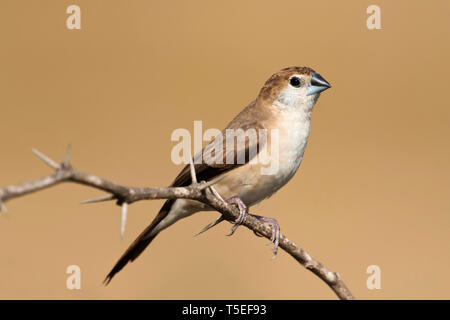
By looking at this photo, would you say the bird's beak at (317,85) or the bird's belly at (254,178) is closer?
the bird's belly at (254,178)

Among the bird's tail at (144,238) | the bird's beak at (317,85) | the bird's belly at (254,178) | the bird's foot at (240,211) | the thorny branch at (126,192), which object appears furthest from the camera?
the bird's beak at (317,85)

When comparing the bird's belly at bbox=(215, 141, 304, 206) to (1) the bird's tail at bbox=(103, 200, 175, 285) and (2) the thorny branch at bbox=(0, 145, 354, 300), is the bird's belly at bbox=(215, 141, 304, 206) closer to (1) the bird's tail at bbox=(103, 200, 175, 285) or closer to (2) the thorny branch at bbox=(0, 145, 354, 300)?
(1) the bird's tail at bbox=(103, 200, 175, 285)

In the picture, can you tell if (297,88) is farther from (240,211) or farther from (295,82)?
(240,211)

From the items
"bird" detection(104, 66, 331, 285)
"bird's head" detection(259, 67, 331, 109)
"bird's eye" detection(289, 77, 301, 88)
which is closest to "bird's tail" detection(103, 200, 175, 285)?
"bird" detection(104, 66, 331, 285)

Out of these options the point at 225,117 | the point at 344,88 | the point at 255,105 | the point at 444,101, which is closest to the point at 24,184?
the point at 255,105

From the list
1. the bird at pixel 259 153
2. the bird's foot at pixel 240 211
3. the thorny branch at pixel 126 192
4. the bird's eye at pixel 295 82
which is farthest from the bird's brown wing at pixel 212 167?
the thorny branch at pixel 126 192

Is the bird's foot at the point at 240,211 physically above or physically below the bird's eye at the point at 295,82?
below

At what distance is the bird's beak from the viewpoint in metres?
3.93

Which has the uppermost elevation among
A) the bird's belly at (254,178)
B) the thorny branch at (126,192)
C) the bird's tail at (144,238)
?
the bird's belly at (254,178)

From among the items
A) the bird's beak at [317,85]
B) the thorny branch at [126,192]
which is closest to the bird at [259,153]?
the bird's beak at [317,85]

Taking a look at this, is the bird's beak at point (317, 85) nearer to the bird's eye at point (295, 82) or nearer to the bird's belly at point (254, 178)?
the bird's eye at point (295, 82)

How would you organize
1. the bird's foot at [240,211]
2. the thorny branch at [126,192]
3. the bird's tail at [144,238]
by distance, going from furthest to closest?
the bird's tail at [144,238]
the bird's foot at [240,211]
the thorny branch at [126,192]

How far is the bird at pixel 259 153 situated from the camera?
12.1 ft

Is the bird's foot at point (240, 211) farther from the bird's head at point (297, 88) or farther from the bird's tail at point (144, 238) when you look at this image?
the bird's head at point (297, 88)
